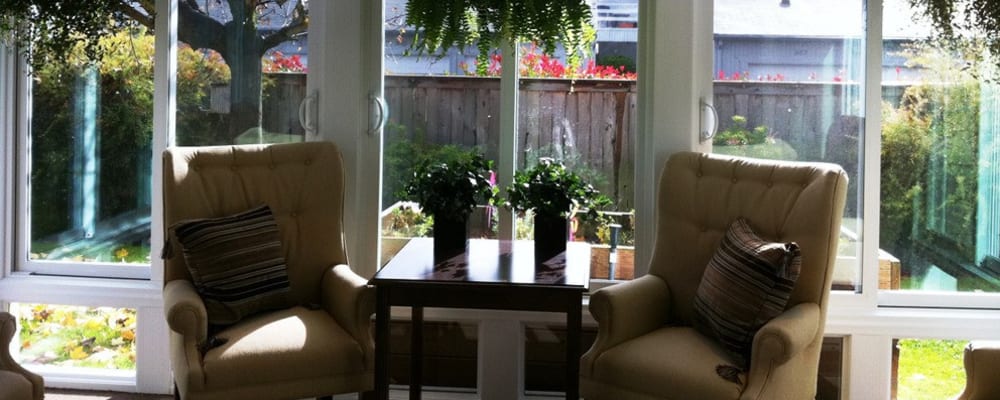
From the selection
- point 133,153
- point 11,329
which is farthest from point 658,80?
point 11,329

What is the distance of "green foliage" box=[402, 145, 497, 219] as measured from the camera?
3554 mm

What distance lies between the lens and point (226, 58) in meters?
3.97

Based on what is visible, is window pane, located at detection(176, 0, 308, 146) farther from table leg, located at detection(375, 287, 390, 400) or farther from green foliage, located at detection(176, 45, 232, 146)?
table leg, located at detection(375, 287, 390, 400)

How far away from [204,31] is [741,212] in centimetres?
201

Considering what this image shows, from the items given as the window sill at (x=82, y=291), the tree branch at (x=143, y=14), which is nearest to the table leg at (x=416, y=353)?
the window sill at (x=82, y=291)

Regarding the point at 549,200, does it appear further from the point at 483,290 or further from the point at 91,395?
the point at 91,395

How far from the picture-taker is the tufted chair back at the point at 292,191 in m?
3.57

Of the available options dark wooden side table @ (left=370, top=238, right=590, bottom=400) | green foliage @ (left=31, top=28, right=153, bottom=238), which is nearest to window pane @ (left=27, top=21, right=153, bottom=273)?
green foliage @ (left=31, top=28, right=153, bottom=238)

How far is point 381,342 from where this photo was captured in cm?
318

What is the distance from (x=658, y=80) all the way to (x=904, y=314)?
1.18 m

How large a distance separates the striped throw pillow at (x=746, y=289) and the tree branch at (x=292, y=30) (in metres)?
1.71

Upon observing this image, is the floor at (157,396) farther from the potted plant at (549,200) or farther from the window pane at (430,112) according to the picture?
the potted plant at (549,200)

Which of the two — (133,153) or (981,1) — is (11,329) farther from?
(981,1)

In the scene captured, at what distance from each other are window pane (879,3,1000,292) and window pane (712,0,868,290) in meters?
0.12
